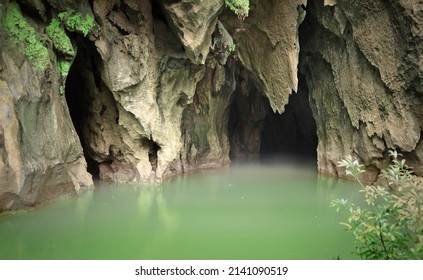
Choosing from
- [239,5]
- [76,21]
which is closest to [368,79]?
[239,5]

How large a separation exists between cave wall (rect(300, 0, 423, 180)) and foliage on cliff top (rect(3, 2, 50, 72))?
24.5 feet

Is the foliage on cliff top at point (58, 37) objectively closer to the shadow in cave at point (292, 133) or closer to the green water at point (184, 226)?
the green water at point (184, 226)

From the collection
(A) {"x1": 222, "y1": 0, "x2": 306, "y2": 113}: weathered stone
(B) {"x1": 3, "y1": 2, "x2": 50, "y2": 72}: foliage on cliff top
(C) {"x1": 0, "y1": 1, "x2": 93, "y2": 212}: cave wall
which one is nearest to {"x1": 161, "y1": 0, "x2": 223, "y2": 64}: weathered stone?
(A) {"x1": 222, "y1": 0, "x2": 306, "y2": 113}: weathered stone

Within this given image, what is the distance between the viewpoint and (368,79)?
417 inches

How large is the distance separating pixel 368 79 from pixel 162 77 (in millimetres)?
5573

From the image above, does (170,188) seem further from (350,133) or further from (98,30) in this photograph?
(350,133)

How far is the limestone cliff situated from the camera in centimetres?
743

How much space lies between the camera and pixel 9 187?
6590mm

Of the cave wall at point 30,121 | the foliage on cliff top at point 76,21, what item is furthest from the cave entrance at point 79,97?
the cave wall at point 30,121

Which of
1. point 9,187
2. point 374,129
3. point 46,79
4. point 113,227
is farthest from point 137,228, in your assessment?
point 374,129

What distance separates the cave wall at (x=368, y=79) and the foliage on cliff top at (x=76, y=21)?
639 cm

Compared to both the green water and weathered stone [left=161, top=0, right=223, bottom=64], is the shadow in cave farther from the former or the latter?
the green water

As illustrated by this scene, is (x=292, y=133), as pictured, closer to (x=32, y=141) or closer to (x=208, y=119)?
(x=208, y=119)

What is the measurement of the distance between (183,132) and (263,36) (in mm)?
4213
